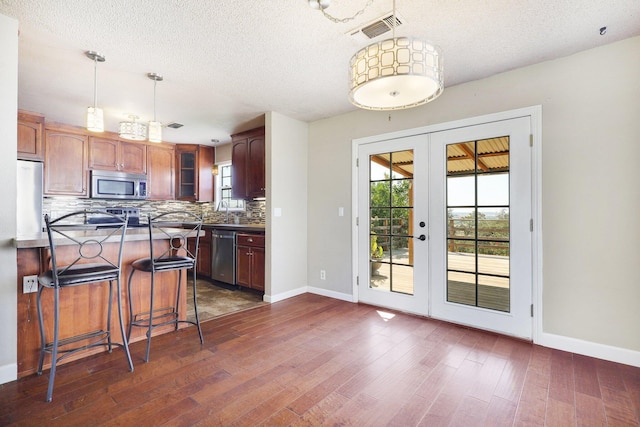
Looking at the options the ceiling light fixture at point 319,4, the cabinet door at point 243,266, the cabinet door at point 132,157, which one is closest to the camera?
the ceiling light fixture at point 319,4

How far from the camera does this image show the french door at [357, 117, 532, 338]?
2.73m

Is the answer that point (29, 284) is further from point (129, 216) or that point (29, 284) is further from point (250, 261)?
point (129, 216)

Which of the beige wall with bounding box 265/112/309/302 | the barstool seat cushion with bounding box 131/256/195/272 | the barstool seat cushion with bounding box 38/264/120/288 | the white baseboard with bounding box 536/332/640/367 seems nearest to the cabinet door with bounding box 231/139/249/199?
the beige wall with bounding box 265/112/309/302

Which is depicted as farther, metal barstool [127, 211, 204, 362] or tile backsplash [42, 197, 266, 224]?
tile backsplash [42, 197, 266, 224]

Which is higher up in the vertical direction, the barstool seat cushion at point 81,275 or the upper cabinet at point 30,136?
the upper cabinet at point 30,136

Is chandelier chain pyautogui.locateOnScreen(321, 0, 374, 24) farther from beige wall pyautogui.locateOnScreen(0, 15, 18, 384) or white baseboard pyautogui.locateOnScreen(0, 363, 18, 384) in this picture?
white baseboard pyautogui.locateOnScreen(0, 363, 18, 384)

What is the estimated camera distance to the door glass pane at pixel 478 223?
2818mm

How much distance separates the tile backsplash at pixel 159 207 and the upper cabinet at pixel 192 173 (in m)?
0.37

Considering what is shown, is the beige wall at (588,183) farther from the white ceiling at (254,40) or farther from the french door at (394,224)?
the french door at (394,224)

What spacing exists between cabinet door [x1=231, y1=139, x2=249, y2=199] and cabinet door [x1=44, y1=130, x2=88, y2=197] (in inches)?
87.6

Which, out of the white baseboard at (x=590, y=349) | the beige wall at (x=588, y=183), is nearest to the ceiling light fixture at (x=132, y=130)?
the beige wall at (x=588, y=183)

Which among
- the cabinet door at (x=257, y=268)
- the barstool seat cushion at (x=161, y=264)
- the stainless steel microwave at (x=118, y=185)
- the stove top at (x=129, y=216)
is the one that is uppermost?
the stainless steel microwave at (x=118, y=185)

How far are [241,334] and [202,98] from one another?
2.57 meters

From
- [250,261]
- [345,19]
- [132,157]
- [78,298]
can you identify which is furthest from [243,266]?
[345,19]
